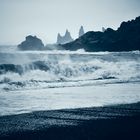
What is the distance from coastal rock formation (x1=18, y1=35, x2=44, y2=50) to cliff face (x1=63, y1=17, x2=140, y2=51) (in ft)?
36.2

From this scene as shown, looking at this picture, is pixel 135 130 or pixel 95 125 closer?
pixel 135 130

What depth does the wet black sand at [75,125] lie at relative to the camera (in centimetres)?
669

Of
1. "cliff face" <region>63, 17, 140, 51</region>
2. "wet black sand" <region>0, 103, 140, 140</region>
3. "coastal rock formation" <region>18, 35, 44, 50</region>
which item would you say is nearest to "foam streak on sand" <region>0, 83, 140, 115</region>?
"wet black sand" <region>0, 103, 140, 140</region>

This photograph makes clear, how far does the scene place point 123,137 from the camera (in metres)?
6.55

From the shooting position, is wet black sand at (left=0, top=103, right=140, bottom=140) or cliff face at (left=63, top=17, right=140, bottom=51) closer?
wet black sand at (left=0, top=103, right=140, bottom=140)

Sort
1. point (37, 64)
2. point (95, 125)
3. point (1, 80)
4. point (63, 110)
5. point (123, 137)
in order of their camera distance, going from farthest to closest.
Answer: point (37, 64) → point (1, 80) → point (63, 110) → point (95, 125) → point (123, 137)

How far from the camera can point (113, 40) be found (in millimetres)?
77938

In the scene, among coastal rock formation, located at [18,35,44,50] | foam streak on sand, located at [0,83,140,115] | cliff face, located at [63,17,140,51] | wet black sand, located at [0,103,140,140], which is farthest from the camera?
coastal rock formation, located at [18,35,44,50]

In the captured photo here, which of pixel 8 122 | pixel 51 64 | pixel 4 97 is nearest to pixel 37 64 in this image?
pixel 51 64

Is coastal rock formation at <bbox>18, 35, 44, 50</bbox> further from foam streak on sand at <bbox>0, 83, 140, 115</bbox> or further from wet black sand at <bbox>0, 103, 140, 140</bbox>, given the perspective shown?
wet black sand at <bbox>0, 103, 140, 140</bbox>

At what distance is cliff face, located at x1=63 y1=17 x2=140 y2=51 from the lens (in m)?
74.9

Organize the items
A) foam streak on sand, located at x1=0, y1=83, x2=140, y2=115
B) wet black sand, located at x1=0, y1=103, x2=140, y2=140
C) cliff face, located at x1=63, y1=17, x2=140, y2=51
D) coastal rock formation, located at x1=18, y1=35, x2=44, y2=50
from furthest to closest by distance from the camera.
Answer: coastal rock formation, located at x1=18, y1=35, x2=44, y2=50 → cliff face, located at x1=63, y1=17, x2=140, y2=51 → foam streak on sand, located at x1=0, y1=83, x2=140, y2=115 → wet black sand, located at x1=0, y1=103, x2=140, y2=140

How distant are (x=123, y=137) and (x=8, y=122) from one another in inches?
134

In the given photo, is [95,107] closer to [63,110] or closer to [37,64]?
[63,110]
